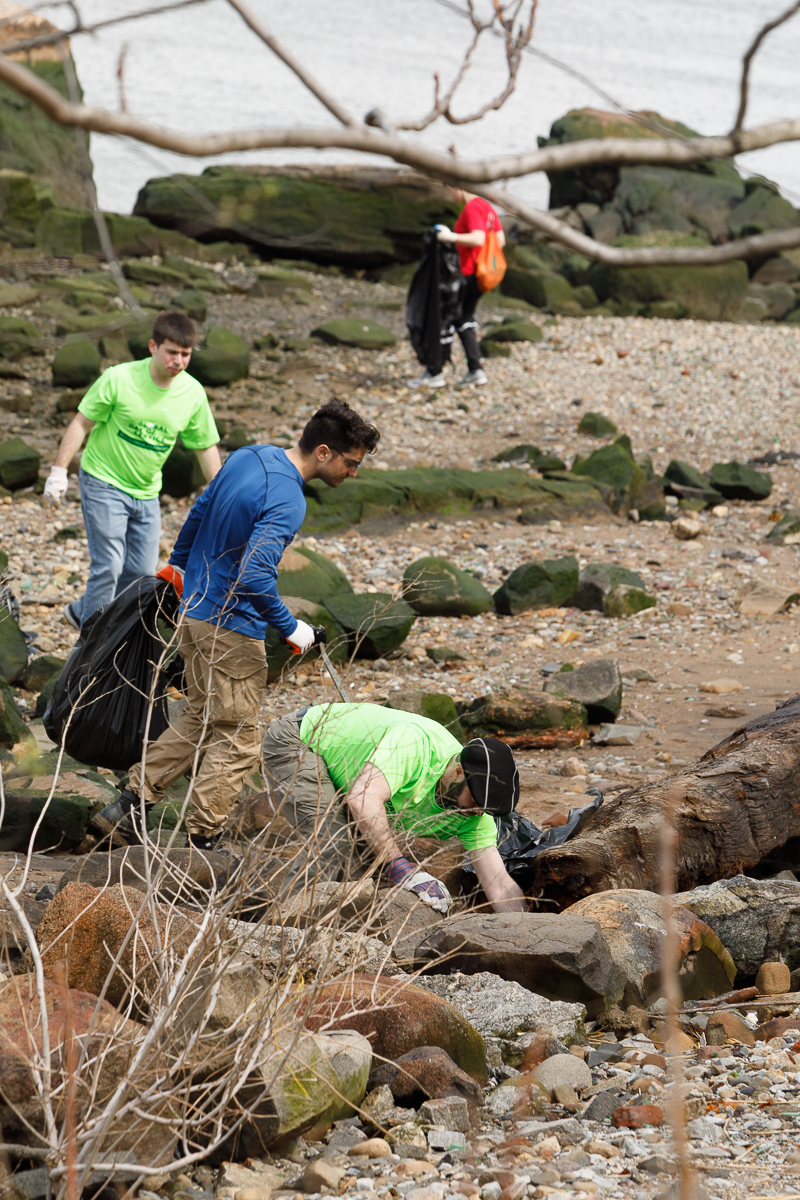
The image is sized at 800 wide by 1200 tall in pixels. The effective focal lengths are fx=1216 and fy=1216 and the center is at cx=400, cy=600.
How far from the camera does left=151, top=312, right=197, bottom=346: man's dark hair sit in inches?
221

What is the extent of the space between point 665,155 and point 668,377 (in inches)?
578

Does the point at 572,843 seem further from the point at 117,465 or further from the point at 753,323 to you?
the point at 753,323

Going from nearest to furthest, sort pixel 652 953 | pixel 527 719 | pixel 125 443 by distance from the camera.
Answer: pixel 652 953
pixel 125 443
pixel 527 719

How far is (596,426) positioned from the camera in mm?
13703

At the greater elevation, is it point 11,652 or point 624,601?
point 624,601

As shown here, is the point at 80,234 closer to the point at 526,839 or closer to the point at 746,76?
the point at 526,839

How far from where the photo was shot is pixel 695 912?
399cm

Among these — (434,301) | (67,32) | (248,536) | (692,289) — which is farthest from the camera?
(692,289)

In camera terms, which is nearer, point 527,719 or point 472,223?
point 527,719

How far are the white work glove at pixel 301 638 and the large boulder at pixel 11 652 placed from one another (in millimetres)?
2925

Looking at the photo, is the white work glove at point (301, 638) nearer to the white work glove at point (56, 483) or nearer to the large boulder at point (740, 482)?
the white work glove at point (56, 483)

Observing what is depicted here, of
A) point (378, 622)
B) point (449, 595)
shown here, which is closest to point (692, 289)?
point (449, 595)

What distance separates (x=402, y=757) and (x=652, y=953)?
→ 39.0 inches

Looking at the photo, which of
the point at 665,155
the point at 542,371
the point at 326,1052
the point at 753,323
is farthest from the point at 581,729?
the point at 753,323
